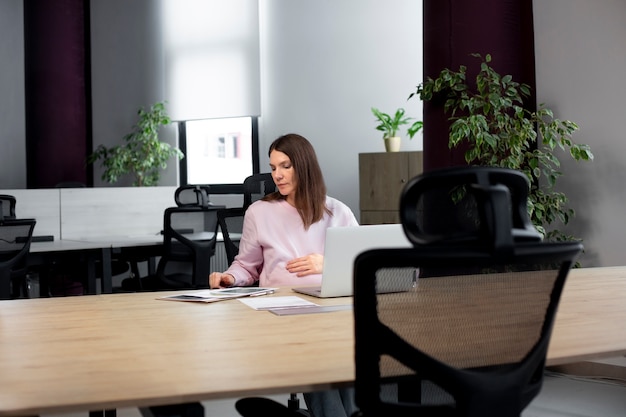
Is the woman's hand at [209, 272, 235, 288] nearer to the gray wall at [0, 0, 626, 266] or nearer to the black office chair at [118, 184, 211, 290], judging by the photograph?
the gray wall at [0, 0, 626, 266]

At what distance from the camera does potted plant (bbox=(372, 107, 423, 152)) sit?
7.72m

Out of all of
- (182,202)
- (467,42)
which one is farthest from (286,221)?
(182,202)

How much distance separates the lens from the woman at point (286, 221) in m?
3.13

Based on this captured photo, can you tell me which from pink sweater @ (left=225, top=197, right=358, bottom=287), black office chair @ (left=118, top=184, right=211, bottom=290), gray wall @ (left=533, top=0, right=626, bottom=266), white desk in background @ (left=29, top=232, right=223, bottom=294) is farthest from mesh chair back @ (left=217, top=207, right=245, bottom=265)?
gray wall @ (left=533, top=0, right=626, bottom=266)

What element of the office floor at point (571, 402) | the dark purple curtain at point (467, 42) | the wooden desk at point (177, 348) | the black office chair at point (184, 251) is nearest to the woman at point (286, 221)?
the wooden desk at point (177, 348)

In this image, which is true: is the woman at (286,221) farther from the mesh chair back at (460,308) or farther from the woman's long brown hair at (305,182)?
the mesh chair back at (460,308)

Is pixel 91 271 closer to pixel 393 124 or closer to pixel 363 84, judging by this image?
pixel 393 124

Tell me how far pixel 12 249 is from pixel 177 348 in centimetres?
376

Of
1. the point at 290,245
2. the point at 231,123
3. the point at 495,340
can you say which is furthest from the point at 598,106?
the point at 231,123

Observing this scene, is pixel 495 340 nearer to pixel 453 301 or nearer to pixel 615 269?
pixel 453 301

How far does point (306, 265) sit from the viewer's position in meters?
2.94

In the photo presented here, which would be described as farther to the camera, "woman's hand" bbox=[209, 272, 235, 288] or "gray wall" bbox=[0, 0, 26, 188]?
"gray wall" bbox=[0, 0, 26, 188]

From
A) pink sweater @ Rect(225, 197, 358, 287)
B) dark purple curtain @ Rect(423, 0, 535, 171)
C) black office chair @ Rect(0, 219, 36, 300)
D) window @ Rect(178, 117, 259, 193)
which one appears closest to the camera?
pink sweater @ Rect(225, 197, 358, 287)

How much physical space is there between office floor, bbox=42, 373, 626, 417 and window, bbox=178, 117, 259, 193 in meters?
5.55
